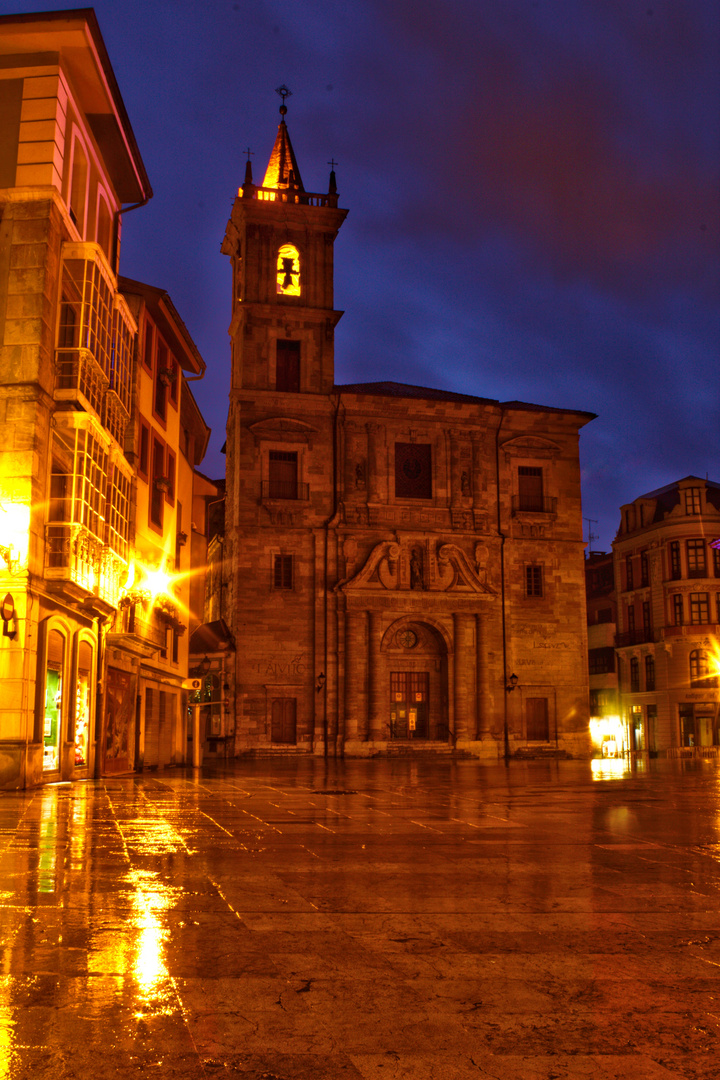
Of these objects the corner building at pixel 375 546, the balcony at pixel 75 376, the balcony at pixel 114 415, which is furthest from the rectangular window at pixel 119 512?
the corner building at pixel 375 546

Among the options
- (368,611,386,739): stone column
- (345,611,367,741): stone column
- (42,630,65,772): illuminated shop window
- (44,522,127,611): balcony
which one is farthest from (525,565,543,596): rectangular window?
(42,630,65,772): illuminated shop window

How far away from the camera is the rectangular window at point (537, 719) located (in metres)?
51.2

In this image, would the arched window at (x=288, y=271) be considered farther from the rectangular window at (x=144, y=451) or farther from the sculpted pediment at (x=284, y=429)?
the rectangular window at (x=144, y=451)

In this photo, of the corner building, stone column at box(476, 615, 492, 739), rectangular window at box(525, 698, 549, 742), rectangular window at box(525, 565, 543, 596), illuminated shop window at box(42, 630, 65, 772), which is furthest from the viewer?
rectangular window at box(525, 565, 543, 596)

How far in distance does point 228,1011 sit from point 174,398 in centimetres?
3344

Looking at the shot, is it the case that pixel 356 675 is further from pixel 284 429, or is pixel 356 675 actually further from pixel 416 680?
pixel 284 429

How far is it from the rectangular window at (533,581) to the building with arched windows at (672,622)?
1277 centimetres

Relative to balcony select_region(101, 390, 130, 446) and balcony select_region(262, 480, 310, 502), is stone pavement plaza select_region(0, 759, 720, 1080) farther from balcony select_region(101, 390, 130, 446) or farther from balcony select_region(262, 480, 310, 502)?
balcony select_region(262, 480, 310, 502)

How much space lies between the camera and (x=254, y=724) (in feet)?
155

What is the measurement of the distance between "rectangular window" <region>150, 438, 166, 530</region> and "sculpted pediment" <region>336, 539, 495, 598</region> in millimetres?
16329

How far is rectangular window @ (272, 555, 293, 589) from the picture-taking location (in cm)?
4934

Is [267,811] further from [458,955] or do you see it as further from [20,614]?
[458,955]

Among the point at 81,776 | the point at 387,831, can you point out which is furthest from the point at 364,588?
the point at 387,831

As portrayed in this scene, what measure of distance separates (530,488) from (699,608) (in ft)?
47.7
